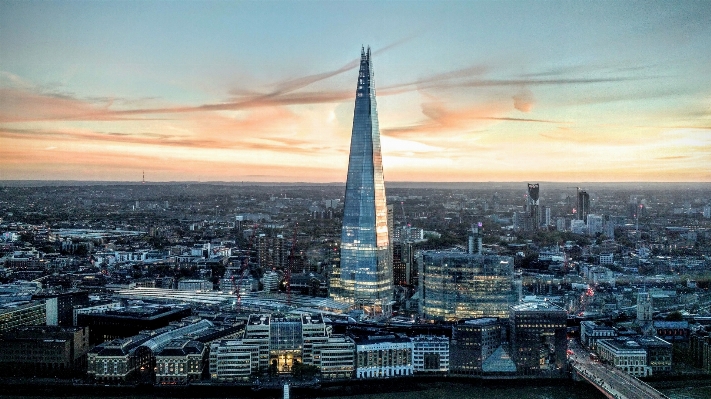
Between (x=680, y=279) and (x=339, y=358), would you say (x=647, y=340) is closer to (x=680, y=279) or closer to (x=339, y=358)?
(x=339, y=358)

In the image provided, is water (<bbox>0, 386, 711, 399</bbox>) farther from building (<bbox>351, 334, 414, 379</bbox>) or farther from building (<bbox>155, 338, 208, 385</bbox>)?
building (<bbox>351, 334, 414, 379</bbox>)

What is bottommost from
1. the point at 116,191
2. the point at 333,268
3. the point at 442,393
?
the point at 442,393

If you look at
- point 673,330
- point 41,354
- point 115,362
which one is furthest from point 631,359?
point 41,354

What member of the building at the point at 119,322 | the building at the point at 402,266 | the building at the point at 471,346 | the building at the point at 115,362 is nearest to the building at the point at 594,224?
the building at the point at 402,266

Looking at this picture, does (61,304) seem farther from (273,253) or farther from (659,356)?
(659,356)

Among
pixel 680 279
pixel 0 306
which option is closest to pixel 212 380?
pixel 0 306

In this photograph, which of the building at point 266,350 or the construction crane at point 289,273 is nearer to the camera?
the building at point 266,350

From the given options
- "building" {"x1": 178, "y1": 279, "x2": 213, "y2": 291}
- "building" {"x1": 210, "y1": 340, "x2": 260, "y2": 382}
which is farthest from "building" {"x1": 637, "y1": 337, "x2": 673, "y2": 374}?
"building" {"x1": 178, "y1": 279, "x2": 213, "y2": 291}

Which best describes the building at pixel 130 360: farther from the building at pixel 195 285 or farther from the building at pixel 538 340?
the building at pixel 195 285
